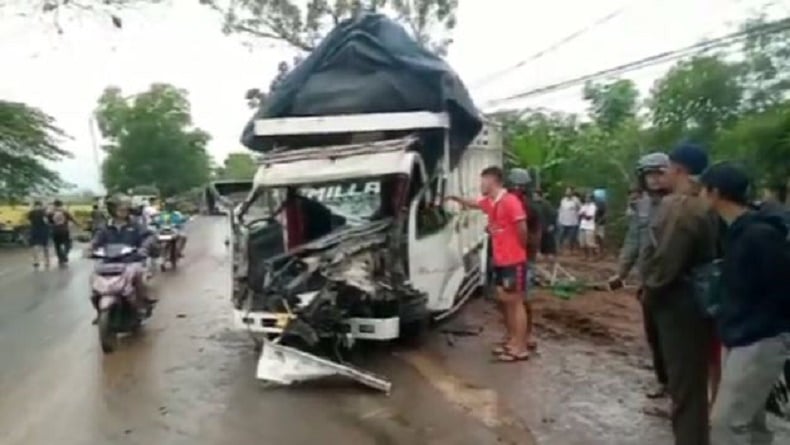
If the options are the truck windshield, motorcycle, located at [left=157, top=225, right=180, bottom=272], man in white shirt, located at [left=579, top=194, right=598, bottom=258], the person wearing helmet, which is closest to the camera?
the person wearing helmet

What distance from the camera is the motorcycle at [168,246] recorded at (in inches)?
879

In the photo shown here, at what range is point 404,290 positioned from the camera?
10062mm

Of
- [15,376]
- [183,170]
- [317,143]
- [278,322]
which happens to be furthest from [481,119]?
[183,170]

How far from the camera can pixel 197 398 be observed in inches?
347

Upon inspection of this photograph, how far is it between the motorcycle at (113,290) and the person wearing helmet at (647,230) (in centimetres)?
574

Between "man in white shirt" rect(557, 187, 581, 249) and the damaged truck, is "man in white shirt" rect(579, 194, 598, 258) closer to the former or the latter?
"man in white shirt" rect(557, 187, 581, 249)

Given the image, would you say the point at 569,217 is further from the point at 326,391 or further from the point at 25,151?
the point at 25,151

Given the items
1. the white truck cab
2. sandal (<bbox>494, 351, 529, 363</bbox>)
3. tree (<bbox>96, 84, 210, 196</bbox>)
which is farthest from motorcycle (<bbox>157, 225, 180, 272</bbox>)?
tree (<bbox>96, 84, 210, 196</bbox>)

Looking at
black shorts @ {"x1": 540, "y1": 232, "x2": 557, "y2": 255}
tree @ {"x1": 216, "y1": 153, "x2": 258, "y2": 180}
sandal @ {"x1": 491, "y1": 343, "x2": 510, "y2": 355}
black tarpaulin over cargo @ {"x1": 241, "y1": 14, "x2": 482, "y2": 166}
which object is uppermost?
black tarpaulin over cargo @ {"x1": 241, "y1": 14, "x2": 482, "y2": 166}

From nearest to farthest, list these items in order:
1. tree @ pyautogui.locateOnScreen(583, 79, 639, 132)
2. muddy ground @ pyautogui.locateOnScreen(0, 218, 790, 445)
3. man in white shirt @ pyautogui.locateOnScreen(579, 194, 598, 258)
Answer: muddy ground @ pyautogui.locateOnScreen(0, 218, 790, 445) < man in white shirt @ pyautogui.locateOnScreen(579, 194, 598, 258) < tree @ pyautogui.locateOnScreen(583, 79, 639, 132)

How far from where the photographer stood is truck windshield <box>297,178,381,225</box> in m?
11.6

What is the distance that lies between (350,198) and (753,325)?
24.4ft

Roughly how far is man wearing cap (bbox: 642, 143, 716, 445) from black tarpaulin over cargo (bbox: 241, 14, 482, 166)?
542 cm

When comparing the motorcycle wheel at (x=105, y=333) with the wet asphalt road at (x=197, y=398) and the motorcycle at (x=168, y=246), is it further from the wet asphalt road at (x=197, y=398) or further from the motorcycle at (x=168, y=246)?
the motorcycle at (x=168, y=246)
